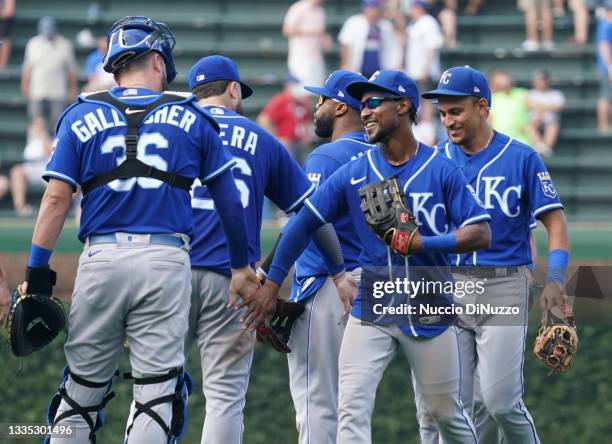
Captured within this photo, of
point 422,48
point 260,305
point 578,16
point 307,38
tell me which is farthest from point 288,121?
point 260,305

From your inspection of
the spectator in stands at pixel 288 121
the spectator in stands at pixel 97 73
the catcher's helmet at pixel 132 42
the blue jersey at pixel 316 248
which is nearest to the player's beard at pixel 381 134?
the blue jersey at pixel 316 248

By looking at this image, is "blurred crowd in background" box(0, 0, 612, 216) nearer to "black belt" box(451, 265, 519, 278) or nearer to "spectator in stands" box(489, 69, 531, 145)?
"spectator in stands" box(489, 69, 531, 145)

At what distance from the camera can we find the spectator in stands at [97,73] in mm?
15031

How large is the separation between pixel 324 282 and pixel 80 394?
1759 mm

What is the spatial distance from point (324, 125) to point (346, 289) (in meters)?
1.25

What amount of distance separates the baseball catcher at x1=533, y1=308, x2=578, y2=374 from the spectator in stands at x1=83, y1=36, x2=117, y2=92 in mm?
8941

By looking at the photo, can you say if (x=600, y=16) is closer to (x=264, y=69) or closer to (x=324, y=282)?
(x=264, y=69)

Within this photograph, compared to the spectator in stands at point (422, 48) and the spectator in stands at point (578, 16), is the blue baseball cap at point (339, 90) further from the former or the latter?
the spectator in stands at point (578, 16)

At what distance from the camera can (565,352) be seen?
685 centimetres

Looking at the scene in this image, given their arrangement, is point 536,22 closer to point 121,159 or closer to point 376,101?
point 376,101

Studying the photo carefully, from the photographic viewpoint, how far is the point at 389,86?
6.32 metres

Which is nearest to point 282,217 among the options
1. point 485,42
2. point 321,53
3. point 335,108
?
point 321,53

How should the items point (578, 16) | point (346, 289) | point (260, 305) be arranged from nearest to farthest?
point (260, 305), point (346, 289), point (578, 16)

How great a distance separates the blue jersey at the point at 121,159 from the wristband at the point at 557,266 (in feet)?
7.09
